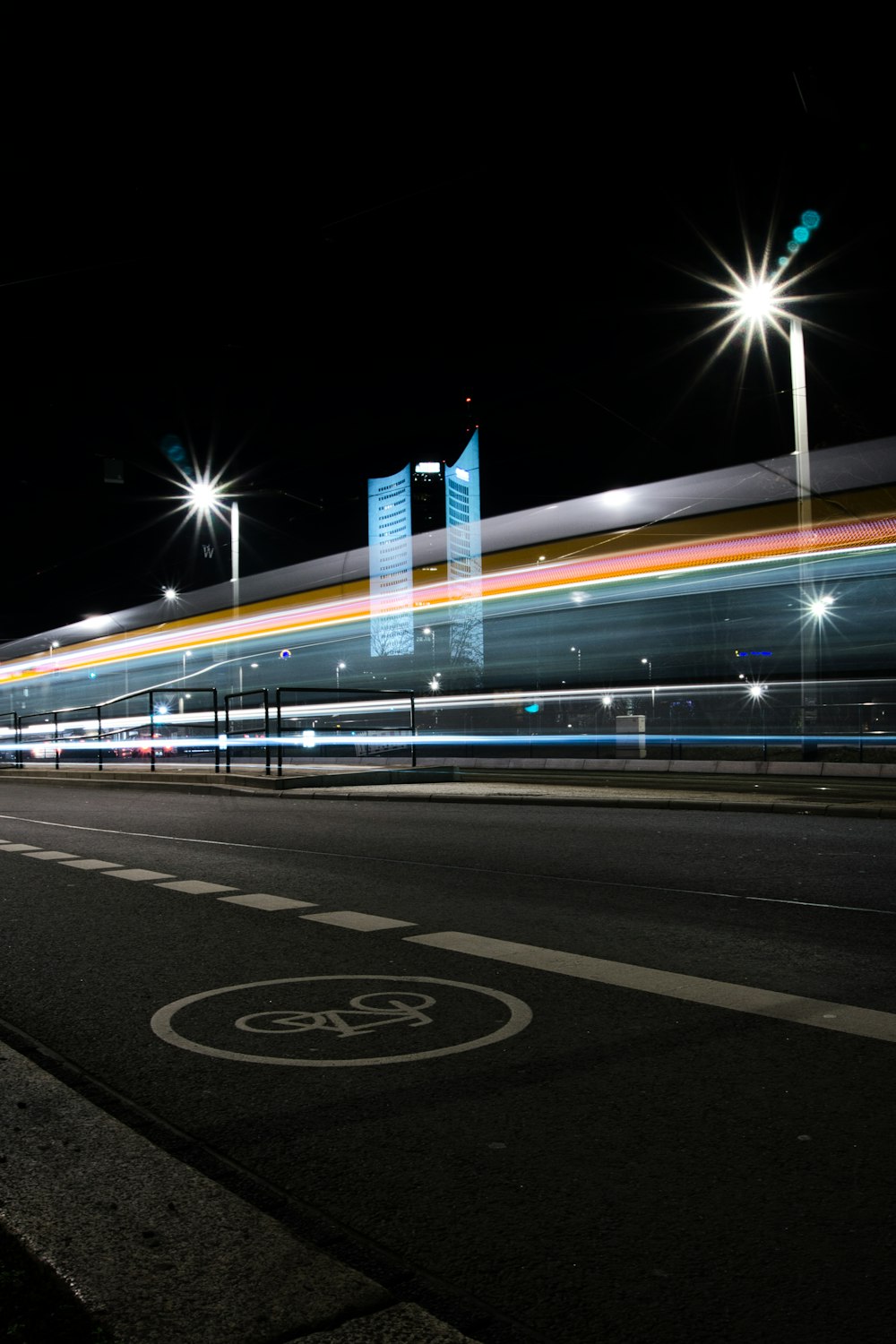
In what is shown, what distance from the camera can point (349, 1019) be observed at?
193 inches

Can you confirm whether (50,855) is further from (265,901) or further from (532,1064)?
(532,1064)

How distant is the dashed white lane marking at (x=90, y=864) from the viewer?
10453 millimetres

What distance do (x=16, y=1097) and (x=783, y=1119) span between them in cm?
245

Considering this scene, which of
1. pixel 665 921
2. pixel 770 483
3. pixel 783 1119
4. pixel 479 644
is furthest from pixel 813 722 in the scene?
pixel 783 1119

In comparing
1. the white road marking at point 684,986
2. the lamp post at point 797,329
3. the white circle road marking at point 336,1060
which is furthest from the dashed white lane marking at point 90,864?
→ the lamp post at point 797,329

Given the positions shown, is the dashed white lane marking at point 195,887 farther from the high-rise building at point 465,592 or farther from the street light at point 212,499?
the street light at point 212,499

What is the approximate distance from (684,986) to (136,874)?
5825 millimetres

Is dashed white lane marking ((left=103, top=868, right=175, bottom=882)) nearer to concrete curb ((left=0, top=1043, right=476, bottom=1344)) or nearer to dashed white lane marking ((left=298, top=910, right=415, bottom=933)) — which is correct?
dashed white lane marking ((left=298, top=910, right=415, bottom=933))

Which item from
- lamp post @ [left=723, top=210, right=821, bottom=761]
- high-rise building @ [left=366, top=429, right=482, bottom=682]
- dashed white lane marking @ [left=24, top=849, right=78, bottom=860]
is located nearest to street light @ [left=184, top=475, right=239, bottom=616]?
high-rise building @ [left=366, top=429, right=482, bottom=682]

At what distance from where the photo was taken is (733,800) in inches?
598

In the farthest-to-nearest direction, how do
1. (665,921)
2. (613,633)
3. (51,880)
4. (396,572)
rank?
(396,572), (613,633), (51,880), (665,921)

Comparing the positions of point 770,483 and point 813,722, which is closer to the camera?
point 770,483

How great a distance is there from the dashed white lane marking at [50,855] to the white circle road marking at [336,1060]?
6248mm

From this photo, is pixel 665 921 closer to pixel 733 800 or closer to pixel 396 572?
pixel 733 800
